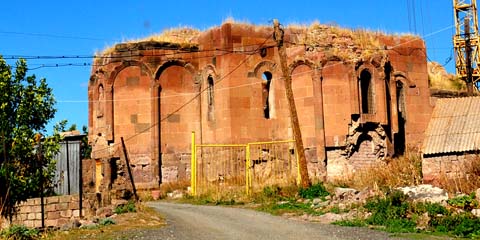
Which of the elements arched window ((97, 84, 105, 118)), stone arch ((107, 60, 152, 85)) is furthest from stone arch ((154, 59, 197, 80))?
arched window ((97, 84, 105, 118))

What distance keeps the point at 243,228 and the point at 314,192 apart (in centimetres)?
545

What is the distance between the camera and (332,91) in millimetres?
25953

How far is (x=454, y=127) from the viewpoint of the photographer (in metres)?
18.8

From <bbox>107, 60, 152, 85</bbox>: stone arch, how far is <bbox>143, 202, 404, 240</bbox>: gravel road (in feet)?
38.0

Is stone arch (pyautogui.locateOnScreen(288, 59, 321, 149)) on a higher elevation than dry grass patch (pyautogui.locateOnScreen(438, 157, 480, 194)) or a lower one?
A: higher

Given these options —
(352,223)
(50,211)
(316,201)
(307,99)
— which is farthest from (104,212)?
(307,99)

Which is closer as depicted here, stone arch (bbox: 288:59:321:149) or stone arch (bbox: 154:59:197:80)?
stone arch (bbox: 288:59:321:149)

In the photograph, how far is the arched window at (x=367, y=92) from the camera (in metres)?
26.5

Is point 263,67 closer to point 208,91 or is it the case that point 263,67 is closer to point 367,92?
point 208,91

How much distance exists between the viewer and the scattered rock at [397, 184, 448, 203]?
14.8 metres

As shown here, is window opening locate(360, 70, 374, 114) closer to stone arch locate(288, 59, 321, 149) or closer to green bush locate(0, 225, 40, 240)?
stone arch locate(288, 59, 321, 149)

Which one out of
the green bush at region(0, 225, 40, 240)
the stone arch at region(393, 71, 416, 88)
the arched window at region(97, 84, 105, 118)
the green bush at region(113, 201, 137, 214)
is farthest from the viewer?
the stone arch at region(393, 71, 416, 88)

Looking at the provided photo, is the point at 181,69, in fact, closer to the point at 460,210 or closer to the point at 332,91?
the point at 332,91

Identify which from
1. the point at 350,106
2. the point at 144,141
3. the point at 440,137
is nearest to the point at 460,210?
the point at 440,137
